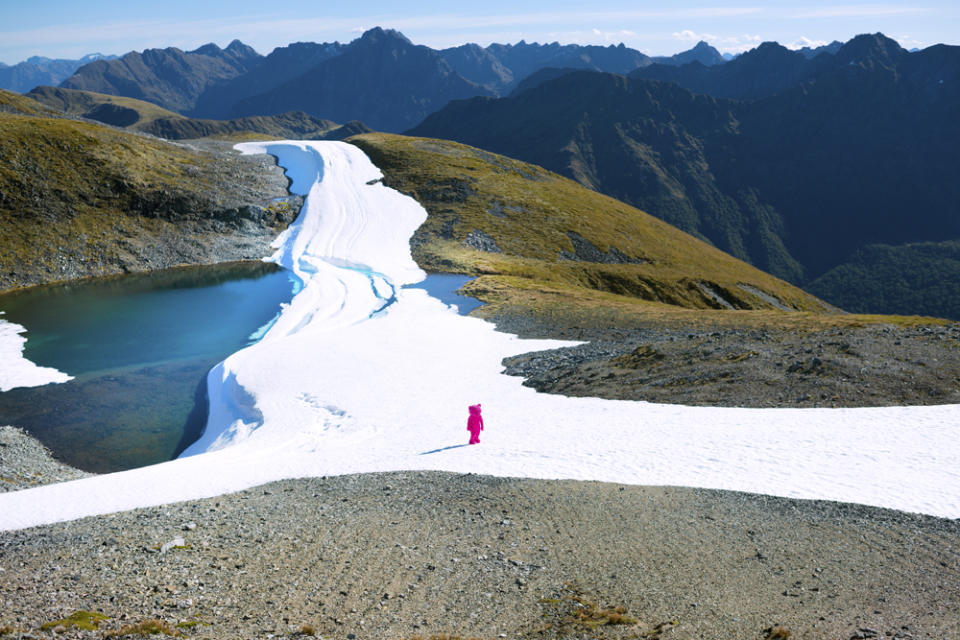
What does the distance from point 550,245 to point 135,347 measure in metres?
61.2

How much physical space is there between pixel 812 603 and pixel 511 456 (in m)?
12.4

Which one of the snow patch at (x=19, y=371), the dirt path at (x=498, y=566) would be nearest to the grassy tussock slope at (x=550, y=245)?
the snow patch at (x=19, y=371)

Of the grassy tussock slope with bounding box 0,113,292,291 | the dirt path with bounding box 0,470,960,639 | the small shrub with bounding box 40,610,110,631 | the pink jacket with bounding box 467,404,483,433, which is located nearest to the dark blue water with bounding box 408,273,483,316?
the grassy tussock slope with bounding box 0,113,292,291

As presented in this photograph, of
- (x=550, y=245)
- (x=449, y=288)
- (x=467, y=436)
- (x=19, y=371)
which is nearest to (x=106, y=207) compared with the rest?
(x=19, y=371)

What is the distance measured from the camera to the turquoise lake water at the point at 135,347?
3388 cm

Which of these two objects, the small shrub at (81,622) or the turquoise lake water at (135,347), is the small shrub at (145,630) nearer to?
the small shrub at (81,622)

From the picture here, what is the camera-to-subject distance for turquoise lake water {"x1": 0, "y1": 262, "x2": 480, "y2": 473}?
3388cm

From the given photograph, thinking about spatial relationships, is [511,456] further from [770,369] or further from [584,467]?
[770,369]

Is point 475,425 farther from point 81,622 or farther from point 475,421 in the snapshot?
point 81,622

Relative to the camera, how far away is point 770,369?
3153cm

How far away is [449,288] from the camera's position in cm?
6738

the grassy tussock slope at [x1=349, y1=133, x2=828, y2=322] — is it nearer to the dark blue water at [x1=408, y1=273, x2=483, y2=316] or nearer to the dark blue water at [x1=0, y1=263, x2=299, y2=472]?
the dark blue water at [x1=408, y1=273, x2=483, y2=316]

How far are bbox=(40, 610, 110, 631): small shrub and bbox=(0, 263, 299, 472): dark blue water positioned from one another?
19773 mm

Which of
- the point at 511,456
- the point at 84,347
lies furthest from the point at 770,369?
the point at 84,347
